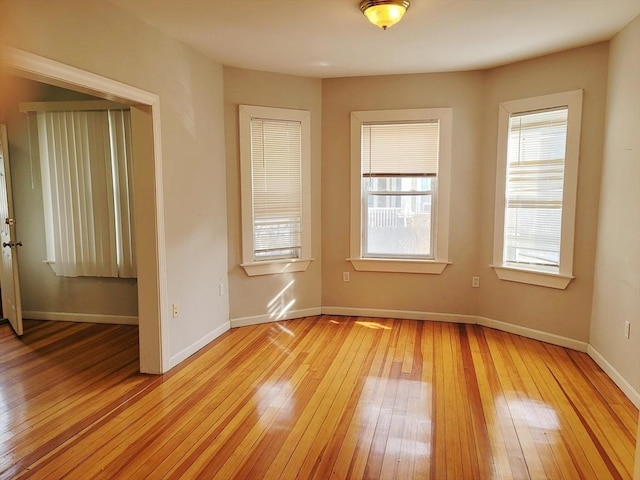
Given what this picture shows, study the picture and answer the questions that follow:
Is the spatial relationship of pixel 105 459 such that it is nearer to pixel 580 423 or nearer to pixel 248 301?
pixel 248 301

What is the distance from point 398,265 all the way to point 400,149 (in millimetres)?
1262

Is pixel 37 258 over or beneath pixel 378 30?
beneath

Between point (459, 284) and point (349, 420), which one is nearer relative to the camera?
point (349, 420)

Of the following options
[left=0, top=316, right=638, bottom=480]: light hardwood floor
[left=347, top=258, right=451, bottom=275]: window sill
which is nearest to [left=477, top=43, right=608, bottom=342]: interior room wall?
[left=0, top=316, right=638, bottom=480]: light hardwood floor

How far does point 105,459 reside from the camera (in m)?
2.23

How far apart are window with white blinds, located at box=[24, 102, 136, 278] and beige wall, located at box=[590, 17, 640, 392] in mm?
4365

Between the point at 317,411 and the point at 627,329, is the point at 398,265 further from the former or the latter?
the point at 317,411

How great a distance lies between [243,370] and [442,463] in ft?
5.65

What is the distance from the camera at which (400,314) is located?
4.71 meters

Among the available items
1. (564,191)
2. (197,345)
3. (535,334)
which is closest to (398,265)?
(535,334)

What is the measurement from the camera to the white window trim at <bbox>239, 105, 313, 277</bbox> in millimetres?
4250

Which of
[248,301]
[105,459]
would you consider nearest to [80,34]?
[105,459]

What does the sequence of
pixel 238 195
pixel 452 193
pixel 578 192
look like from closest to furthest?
pixel 578 192
pixel 238 195
pixel 452 193

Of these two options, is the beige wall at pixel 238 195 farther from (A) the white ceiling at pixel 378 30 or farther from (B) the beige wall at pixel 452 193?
(A) the white ceiling at pixel 378 30
